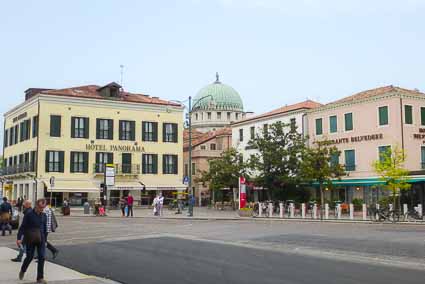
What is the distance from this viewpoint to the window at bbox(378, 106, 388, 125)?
49188mm

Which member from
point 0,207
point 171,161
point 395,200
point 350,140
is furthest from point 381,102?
point 0,207

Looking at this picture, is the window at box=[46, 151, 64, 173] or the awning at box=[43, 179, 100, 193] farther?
the window at box=[46, 151, 64, 173]

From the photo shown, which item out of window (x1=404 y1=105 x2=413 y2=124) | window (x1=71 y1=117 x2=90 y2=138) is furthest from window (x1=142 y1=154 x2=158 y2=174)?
window (x1=404 y1=105 x2=413 y2=124)

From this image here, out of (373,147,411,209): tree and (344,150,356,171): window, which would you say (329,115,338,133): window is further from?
(373,147,411,209): tree

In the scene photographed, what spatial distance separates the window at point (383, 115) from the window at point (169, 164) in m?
26.0

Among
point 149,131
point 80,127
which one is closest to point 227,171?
point 149,131

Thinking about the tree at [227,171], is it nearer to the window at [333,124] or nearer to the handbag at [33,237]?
the window at [333,124]

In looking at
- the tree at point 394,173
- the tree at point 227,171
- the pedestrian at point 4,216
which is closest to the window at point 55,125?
the tree at point 227,171

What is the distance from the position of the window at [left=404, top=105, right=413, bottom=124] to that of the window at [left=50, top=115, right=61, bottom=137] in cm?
3401

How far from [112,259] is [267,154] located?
37.1 metres

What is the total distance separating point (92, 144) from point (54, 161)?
4461 millimetres

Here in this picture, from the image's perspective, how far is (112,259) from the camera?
54.5ft

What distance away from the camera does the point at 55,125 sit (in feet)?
199

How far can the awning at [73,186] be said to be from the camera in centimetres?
5816
